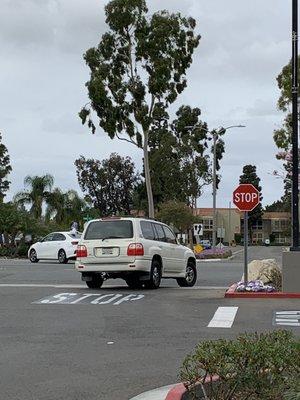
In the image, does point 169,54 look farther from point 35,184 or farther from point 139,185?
point 139,185

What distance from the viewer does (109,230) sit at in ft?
56.9

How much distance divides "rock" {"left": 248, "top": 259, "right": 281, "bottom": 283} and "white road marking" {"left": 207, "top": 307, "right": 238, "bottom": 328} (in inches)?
152

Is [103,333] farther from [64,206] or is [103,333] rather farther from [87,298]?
[64,206]

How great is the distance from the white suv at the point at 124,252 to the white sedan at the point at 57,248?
1491 centimetres

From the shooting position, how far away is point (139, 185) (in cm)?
8375

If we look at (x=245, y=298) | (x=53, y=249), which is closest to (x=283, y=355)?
(x=245, y=298)

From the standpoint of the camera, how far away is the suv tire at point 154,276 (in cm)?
1719

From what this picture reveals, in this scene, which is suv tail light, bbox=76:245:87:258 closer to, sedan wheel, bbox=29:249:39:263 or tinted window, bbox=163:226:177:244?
tinted window, bbox=163:226:177:244

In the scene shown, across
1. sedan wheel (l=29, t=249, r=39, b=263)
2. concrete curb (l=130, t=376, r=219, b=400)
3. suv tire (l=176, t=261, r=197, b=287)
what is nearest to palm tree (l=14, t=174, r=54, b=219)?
sedan wheel (l=29, t=249, r=39, b=263)

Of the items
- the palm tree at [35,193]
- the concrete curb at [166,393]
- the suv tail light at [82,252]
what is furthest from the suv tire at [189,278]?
the palm tree at [35,193]

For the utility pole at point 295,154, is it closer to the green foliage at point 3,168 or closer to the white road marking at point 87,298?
the white road marking at point 87,298

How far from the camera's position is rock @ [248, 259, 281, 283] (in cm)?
1698

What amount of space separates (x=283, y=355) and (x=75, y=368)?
10.9 ft

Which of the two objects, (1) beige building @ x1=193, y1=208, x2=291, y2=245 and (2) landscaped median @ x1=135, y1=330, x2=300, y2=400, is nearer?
(2) landscaped median @ x1=135, y1=330, x2=300, y2=400
